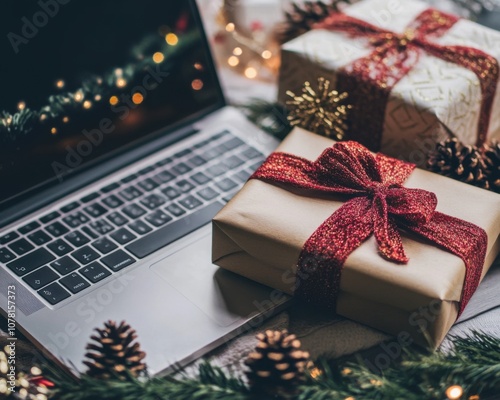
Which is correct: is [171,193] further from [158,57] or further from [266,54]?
[266,54]

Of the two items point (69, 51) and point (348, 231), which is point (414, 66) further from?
point (69, 51)

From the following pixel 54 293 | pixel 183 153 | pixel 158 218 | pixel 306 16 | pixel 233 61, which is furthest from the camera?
pixel 233 61

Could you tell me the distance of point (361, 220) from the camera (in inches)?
27.9

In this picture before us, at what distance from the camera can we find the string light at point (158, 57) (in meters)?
0.93

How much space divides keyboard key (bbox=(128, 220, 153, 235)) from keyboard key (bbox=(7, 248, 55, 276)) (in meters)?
0.10

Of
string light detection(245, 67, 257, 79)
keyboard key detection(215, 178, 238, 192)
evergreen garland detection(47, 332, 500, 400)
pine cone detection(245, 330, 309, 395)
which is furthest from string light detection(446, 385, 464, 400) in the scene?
string light detection(245, 67, 257, 79)

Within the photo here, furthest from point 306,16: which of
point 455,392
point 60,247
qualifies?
point 455,392

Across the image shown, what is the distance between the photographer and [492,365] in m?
0.67

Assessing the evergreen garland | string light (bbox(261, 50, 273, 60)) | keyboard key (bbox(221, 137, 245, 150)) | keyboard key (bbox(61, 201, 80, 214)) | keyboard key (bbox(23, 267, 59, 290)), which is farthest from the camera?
string light (bbox(261, 50, 273, 60))

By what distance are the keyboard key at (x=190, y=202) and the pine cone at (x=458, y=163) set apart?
31 cm

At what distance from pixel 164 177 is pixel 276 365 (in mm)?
364

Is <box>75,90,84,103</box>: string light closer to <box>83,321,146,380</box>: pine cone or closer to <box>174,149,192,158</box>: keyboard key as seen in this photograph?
<box>174,149,192,158</box>: keyboard key

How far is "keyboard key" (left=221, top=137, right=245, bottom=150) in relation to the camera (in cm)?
96

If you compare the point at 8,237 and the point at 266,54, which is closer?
the point at 8,237
